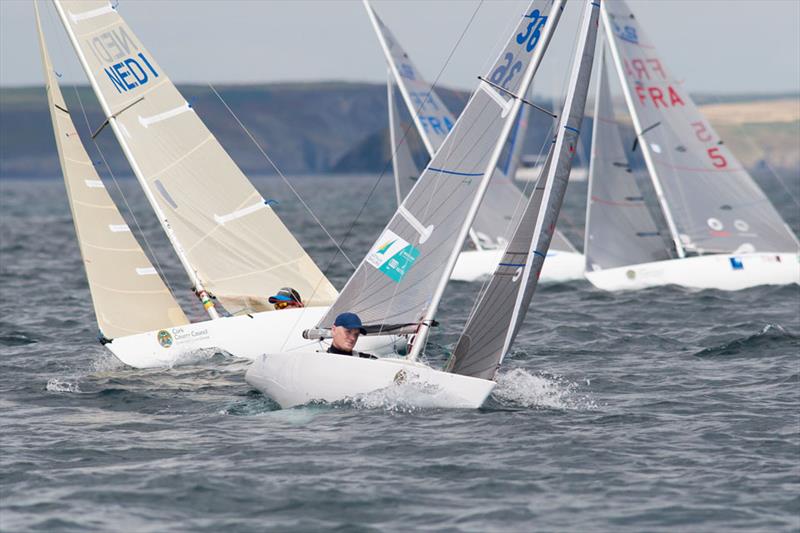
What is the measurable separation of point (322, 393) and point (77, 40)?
8578 mm

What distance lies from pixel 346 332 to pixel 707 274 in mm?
14136

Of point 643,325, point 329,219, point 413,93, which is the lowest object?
point 329,219

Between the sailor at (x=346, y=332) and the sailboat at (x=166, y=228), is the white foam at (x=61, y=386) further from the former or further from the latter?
the sailor at (x=346, y=332)

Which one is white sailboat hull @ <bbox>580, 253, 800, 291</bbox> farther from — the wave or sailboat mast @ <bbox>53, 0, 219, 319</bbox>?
sailboat mast @ <bbox>53, 0, 219, 319</bbox>

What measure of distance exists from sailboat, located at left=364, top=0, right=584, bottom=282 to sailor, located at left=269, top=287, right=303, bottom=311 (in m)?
11.5

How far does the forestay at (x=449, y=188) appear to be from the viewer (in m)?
14.2

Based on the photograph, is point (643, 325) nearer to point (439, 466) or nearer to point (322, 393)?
point (322, 393)

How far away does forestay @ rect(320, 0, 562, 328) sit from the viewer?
1425 cm

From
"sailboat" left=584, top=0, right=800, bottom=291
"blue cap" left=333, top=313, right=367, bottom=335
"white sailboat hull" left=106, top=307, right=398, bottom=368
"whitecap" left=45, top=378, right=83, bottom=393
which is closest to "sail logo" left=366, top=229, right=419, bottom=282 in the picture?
"blue cap" left=333, top=313, right=367, bottom=335

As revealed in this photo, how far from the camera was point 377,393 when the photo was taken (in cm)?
1318

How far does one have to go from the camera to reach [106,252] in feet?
60.2

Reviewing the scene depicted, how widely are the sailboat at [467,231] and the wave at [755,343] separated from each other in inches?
195

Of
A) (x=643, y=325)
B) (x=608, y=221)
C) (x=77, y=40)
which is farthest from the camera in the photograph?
(x=608, y=221)

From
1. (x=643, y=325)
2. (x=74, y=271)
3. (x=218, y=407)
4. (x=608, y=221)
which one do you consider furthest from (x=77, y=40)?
(x=74, y=271)
